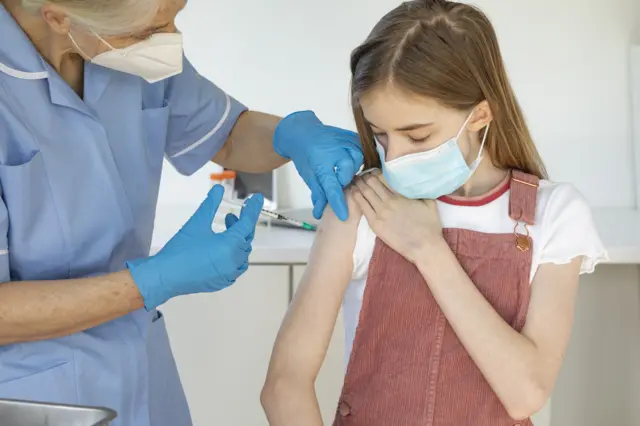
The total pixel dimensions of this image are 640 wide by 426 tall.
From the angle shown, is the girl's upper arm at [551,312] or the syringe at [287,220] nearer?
the girl's upper arm at [551,312]

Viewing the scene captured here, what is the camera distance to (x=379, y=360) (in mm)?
1259

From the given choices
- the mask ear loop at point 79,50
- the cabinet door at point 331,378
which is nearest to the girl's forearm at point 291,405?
the mask ear loop at point 79,50

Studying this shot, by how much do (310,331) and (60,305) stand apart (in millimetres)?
370

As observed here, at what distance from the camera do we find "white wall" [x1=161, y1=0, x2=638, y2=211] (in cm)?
241

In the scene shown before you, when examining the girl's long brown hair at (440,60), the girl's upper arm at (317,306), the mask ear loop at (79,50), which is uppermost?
the mask ear loop at (79,50)

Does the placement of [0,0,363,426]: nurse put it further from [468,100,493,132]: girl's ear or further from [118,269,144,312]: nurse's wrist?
[468,100,493,132]: girl's ear

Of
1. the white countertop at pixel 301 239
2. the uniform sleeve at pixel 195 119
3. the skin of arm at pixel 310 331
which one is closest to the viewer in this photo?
the skin of arm at pixel 310 331

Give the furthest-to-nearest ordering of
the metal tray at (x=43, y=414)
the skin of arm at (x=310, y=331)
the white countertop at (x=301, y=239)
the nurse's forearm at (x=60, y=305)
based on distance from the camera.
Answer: the white countertop at (x=301, y=239) → the skin of arm at (x=310, y=331) → the nurse's forearm at (x=60, y=305) → the metal tray at (x=43, y=414)

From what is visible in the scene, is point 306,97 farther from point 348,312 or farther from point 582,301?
point 348,312

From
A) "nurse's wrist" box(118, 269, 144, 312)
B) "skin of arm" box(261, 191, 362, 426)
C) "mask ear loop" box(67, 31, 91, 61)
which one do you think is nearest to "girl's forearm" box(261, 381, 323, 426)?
"skin of arm" box(261, 191, 362, 426)

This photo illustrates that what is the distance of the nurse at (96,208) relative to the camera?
1144 mm

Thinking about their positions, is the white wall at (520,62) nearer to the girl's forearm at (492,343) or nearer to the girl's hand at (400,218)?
the girl's hand at (400,218)

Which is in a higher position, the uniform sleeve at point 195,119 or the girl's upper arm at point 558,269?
the uniform sleeve at point 195,119

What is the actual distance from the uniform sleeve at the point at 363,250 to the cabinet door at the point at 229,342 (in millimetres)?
804
